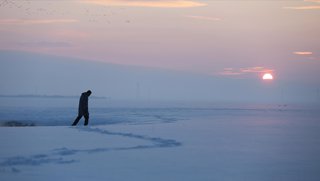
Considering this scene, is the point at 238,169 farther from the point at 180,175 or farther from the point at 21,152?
the point at 21,152

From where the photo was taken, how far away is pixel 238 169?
6676mm

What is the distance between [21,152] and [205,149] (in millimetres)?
3579

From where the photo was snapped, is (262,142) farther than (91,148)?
Yes

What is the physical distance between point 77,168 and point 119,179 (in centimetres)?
99

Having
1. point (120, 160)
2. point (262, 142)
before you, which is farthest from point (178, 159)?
point (262, 142)

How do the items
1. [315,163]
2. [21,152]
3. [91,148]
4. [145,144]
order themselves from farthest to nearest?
[145,144], [91,148], [21,152], [315,163]

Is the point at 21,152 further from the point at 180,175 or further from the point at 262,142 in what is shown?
the point at 262,142

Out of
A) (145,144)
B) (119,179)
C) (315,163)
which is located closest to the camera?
(119,179)

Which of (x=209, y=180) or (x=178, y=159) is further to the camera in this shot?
(x=178, y=159)

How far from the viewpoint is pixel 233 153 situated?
837 cm

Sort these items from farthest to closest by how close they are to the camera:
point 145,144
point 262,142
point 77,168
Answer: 1. point 262,142
2. point 145,144
3. point 77,168

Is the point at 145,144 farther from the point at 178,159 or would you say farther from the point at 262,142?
the point at 262,142

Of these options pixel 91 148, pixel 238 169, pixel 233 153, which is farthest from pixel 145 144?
pixel 238 169

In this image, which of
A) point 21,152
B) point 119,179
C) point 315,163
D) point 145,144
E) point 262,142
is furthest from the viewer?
point 262,142
